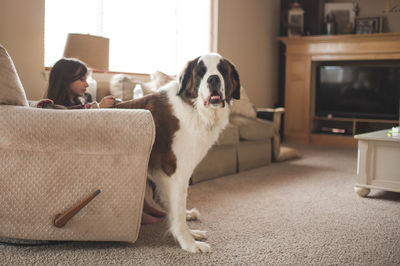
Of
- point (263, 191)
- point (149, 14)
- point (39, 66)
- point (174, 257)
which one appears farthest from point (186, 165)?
point (149, 14)

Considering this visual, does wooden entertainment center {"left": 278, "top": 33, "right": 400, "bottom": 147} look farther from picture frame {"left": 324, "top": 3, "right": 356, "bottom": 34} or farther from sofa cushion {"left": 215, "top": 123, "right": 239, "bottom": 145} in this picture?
sofa cushion {"left": 215, "top": 123, "right": 239, "bottom": 145}

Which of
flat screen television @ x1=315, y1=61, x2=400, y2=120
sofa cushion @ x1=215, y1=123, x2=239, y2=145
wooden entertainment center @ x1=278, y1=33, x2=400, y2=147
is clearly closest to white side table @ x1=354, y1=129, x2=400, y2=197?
sofa cushion @ x1=215, y1=123, x2=239, y2=145

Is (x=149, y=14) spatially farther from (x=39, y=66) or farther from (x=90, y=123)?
(x=90, y=123)

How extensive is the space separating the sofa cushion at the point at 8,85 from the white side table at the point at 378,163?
2.16 metres

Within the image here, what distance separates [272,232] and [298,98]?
4476 mm

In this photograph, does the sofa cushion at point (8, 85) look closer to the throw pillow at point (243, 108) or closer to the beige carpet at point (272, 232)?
the beige carpet at point (272, 232)

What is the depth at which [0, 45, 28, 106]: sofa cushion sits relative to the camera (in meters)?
1.64

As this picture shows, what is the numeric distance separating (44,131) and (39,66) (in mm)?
1931

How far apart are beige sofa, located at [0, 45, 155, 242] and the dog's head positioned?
264mm

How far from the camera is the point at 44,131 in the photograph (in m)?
1.56

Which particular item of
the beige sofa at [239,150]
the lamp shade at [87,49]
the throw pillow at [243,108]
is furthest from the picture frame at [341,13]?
the lamp shade at [87,49]

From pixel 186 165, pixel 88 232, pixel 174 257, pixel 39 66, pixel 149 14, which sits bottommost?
pixel 174 257

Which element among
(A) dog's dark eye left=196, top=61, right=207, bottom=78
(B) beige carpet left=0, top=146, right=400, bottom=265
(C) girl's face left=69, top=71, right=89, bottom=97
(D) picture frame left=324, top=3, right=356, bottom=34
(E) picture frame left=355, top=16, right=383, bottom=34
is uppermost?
→ (D) picture frame left=324, top=3, right=356, bottom=34

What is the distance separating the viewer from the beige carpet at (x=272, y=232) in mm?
1636
